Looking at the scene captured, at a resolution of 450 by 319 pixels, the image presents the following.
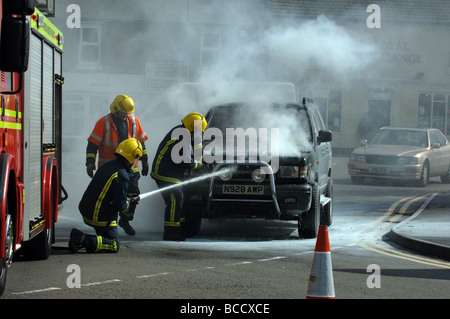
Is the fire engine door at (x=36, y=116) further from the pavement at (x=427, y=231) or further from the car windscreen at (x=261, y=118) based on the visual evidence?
the pavement at (x=427, y=231)

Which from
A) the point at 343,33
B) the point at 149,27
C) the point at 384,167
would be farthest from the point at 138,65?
the point at 384,167

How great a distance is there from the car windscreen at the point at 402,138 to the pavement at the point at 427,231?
19.2 ft

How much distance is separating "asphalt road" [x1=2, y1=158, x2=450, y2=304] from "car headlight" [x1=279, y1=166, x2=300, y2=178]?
0.85 meters

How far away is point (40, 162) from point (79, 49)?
28.8m

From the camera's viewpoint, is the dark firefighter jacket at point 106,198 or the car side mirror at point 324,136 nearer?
the dark firefighter jacket at point 106,198

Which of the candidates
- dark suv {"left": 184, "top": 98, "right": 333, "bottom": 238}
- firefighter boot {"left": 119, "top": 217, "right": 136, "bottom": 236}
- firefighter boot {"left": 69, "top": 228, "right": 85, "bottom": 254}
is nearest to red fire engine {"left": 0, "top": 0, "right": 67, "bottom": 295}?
firefighter boot {"left": 69, "top": 228, "right": 85, "bottom": 254}

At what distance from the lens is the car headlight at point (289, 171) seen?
9.94m

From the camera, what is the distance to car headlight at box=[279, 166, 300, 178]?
9.94 metres

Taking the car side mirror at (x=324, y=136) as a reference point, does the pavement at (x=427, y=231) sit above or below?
below

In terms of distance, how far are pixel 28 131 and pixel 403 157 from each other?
45.5 ft

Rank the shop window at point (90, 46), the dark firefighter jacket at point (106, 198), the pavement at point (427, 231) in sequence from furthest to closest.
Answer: the shop window at point (90, 46)
the pavement at point (427, 231)
the dark firefighter jacket at point (106, 198)

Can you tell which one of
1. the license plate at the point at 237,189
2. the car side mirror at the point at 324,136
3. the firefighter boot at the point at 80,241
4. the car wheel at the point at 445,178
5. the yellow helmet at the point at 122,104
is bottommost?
the car wheel at the point at 445,178

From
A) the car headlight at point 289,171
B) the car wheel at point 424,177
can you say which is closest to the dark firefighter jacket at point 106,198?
the car headlight at point 289,171
